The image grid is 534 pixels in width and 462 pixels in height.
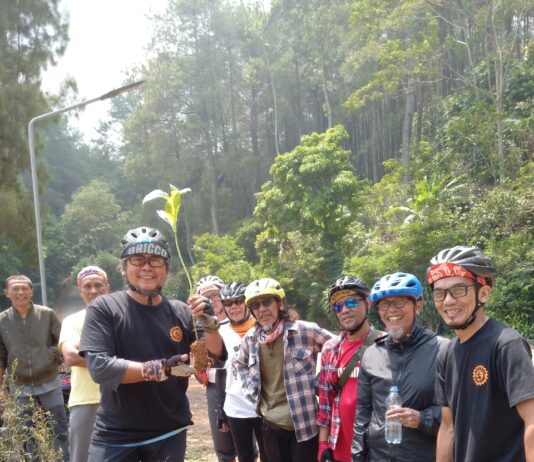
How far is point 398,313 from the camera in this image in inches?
142

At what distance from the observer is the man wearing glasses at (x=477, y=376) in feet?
8.47

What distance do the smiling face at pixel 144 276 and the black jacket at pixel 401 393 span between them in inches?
48.3

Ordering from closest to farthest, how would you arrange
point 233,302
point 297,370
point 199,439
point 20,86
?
point 297,370
point 233,302
point 199,439
point 20,86

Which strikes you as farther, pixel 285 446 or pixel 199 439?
pixel 199 439

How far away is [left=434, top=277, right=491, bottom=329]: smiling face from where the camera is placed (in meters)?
2.84

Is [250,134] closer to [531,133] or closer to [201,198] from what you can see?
[201,198]

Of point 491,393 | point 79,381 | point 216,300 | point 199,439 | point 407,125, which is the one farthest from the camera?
point 407,125

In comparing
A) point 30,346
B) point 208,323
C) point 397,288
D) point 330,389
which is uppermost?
point 397,288

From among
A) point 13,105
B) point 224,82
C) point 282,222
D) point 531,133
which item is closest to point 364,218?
point 282,222

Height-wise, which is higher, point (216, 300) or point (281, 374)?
point (216, 300)

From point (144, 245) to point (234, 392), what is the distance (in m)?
2.14

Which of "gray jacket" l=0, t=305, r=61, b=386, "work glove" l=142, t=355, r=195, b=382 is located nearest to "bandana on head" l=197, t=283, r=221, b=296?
"gray jacket" l=0, t=305, r=61, b=386

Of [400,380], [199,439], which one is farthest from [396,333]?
[199,439]

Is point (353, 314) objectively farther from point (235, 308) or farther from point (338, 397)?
point (235, 308)
